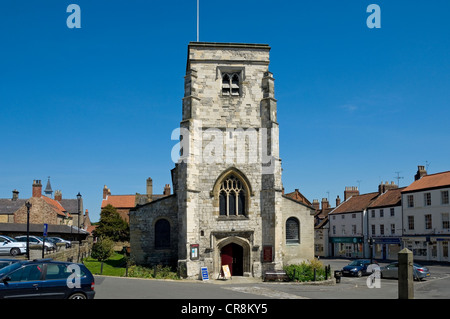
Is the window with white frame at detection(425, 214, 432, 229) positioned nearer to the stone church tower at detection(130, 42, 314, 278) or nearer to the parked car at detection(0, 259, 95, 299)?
the stone church tower at detection(130, 42, 314, 278)

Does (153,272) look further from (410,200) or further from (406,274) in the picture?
(410,200)

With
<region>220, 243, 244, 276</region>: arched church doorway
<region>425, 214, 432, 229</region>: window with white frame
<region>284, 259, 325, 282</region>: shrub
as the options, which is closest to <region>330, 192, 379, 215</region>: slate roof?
<region>425, 214, 432, 229</region>: window with white frame

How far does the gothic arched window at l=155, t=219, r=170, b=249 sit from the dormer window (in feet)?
34.0

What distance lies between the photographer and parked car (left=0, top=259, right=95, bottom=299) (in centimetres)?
1255

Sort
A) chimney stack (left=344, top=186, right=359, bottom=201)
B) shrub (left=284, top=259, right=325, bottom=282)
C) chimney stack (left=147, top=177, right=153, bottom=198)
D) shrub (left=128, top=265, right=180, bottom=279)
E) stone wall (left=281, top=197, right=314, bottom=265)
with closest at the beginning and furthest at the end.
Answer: shrub (left=128, top=265, right=180, bottom=279) → shrub (left=284, top=259, right=325, bottom=282) → stone wall (left=281, top=197, right=314, bottom=265) → chimney stack (left=147, top=177, right=153, bottom=198) → chimney stack (left=344, top=186, right=359, bottom=201)

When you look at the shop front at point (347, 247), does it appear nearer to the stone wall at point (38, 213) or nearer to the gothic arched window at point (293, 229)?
the gothic arched window at point (293, 229)

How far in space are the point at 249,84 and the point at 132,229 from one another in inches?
530

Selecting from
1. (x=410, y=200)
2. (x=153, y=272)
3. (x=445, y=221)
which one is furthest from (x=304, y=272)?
(x=410, y=200)

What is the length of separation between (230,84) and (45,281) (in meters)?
20.8

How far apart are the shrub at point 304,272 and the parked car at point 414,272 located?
6.55 meters

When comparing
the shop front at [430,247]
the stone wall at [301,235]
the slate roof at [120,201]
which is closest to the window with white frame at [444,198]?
the shop front at [430,247]

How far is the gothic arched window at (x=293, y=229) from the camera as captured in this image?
31.5 metres
